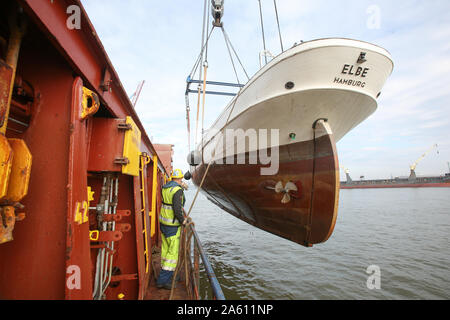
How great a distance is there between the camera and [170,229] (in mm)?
3037

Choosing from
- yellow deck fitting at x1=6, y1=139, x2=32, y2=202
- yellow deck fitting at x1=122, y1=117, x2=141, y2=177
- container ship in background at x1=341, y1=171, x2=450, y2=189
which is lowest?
container ship in background at x1=341, y1=171, x2=450, y2=189

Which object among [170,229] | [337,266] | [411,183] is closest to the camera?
[170,229]

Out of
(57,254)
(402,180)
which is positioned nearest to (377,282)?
(57,254)

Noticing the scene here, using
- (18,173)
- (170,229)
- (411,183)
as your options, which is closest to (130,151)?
(18,173)

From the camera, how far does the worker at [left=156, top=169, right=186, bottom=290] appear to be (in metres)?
2.92

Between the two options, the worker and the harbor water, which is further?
the harbor water

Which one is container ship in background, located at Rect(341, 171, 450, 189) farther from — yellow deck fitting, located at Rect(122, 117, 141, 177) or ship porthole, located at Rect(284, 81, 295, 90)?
yellow deck fitting, located at Rect(122, 117, 141, 177)

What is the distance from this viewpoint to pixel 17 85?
3.95 feet

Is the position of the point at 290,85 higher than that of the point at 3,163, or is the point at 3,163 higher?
the point at 290,85

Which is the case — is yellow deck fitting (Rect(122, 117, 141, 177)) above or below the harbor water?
above

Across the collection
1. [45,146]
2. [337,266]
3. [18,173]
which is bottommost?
[337,266]

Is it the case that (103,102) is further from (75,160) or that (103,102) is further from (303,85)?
(303,85)

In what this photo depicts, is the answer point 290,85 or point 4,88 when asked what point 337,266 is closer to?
point 290,85

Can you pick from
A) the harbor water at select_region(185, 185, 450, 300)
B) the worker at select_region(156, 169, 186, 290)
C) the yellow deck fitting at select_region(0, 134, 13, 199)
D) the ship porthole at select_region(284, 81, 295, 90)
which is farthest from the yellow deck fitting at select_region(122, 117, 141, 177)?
the harbor water at select_region(185, 185, 450, 300)
